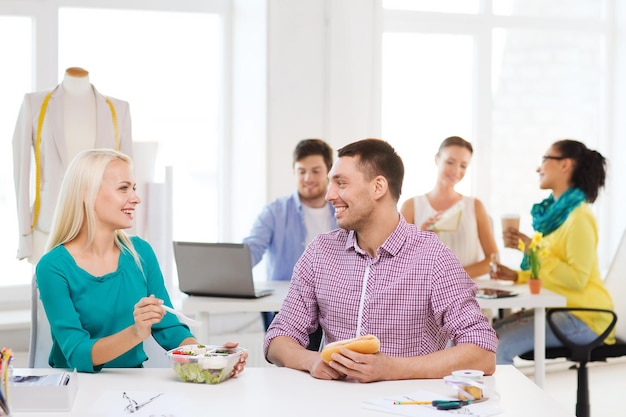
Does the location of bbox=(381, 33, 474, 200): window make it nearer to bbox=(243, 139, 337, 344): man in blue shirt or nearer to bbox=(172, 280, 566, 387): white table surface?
bbox=(243, 139, 337, 344): man in blue shirt

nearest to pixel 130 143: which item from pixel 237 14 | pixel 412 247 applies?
pixel 237 14

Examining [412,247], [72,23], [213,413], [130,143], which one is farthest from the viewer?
[72,23]

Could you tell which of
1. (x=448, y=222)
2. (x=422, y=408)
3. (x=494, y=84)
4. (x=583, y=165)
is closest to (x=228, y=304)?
(x=448, y=222)

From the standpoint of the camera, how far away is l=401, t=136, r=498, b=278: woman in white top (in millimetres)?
4543

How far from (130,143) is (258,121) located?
3.56 feet

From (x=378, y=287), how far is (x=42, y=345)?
40.3 inches

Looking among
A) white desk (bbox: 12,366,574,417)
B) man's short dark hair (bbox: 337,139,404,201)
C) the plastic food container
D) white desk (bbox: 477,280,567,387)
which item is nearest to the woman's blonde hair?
white desk (bbox: 12,366,574,417)

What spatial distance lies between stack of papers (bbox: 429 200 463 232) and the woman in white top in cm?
11

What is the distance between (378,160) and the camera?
2674 millimetres

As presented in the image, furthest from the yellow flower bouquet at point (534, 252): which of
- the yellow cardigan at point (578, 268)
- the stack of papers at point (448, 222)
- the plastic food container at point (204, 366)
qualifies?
the plastic food container at point (204, 366)

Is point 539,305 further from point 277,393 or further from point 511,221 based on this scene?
point 277,393

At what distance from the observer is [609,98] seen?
20.4 ft

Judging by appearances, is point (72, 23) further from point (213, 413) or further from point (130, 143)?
point (213, 413)

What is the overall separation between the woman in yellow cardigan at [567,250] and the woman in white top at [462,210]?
27 cm
